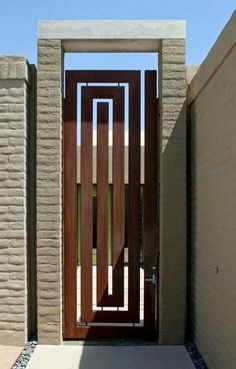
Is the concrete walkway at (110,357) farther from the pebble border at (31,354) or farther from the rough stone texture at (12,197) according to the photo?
the rough stone texture at (12,197)

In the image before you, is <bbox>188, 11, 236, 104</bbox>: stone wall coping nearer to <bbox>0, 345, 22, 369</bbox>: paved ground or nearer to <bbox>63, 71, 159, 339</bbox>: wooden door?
<bbox>63, 71, 159, 339</bbox>: wooden door

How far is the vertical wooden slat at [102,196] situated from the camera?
5453 millimetres

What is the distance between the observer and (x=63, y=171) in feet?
17.9

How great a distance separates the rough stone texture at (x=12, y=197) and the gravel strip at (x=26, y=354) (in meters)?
0.17

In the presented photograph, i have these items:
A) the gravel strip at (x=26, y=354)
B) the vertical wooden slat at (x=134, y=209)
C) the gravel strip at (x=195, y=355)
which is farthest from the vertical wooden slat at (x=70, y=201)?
the gravel strip at (x=195, y=355)

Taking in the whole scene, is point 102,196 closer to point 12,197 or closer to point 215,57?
point 12,197

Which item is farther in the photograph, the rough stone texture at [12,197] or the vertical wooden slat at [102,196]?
the vertical wooden slat at [102,196]

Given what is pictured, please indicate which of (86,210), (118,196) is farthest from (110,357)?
(118,196)

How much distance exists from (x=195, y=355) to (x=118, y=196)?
2.12 meters

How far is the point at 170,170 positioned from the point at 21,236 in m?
2.02

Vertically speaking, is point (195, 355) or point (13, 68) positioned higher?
point (13, 68)

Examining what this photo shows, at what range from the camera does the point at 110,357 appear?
479 cm

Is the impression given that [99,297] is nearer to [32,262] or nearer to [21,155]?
[32,262]

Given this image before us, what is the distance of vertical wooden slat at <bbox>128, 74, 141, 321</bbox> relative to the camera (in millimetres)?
5453
